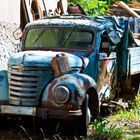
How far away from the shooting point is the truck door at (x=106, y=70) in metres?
8.62

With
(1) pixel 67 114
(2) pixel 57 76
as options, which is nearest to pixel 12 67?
(2) pixel 57 76

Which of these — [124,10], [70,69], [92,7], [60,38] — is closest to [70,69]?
[70,69]

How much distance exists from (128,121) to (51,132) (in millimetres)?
1632

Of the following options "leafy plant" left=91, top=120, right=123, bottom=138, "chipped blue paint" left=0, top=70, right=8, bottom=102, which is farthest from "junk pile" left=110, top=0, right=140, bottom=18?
"chipped blue paint" left=0, top=70, right=8, bottom=102

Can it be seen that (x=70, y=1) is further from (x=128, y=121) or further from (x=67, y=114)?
(x=67, y=114)

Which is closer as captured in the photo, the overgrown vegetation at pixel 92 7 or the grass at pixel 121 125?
the grass at pixel 121 125

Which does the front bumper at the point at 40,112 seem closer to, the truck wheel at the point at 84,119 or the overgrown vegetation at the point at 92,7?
the truck wheel at the point at 84,119

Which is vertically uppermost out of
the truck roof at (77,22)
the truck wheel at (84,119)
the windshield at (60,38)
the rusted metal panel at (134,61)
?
the truck roof at (77,22)

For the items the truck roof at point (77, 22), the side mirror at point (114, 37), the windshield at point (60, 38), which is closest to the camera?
the windshield at point (60, 38)

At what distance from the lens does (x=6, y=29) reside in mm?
13797

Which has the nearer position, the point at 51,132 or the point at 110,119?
the point at 51,132

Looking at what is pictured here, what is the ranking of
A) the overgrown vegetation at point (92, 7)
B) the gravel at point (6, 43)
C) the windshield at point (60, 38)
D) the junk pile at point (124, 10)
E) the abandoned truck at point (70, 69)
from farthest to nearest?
the overgrown vegetation at point (92, 7) < the junk pile at point (124, 10) < the gravel at point (6, 43) < the windshield at point (60, 38) < the abandoned truck at point (70, 69)

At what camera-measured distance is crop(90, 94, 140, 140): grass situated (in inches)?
299

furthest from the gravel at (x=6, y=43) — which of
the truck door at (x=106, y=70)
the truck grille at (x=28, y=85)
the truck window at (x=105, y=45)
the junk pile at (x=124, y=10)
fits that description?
the junk pile at (x=124, y=10)
